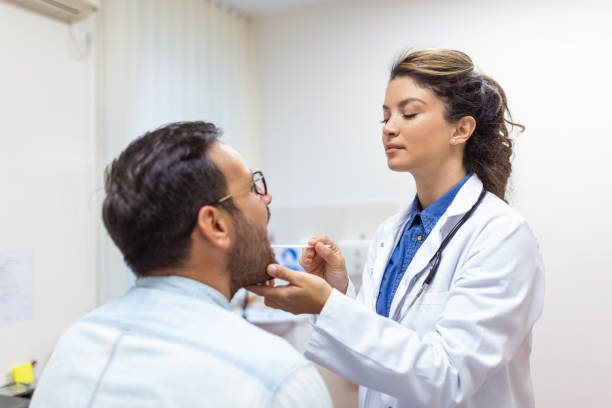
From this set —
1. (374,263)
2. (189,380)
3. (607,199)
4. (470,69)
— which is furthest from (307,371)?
(607,199)

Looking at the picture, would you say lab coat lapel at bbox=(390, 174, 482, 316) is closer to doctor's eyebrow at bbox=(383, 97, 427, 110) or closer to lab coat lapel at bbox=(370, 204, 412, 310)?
lab coat lapel at bbox=(370, 204, 412, 310)

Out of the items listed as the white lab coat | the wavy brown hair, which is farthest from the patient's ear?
the wavy brown hair

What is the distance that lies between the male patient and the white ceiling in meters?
2.43

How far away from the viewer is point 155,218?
834mm

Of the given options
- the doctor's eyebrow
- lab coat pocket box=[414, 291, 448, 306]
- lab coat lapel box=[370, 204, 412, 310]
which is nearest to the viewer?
lab coat pocket box=[414, 291, 448, 306]

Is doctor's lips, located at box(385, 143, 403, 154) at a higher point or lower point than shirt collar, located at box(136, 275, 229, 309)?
higher

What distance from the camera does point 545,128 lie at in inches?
101

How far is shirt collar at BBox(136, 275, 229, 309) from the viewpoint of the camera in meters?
0.83

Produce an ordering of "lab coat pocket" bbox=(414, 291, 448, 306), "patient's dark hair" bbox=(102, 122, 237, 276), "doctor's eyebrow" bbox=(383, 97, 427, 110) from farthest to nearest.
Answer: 1. "doctor's eyebrow" bbox=(383, 97, 427, 110)
2. "lab coat pocket" bbox=(414, 291, 448, 306)
3. "patient's dark hair" bbox=(102, 122, 237, 276)

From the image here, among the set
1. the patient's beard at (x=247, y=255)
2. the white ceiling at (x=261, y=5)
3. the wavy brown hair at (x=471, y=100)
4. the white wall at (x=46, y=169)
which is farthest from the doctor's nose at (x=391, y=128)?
the white ceiling at (x=261, y=5)

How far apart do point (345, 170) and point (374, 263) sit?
1.54 metres

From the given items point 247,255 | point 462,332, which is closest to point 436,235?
point 462,332

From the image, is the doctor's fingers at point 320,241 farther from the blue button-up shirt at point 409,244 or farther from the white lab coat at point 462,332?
the white lab coat at point 462,332

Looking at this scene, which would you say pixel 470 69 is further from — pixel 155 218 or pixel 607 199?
pixel 607 199
